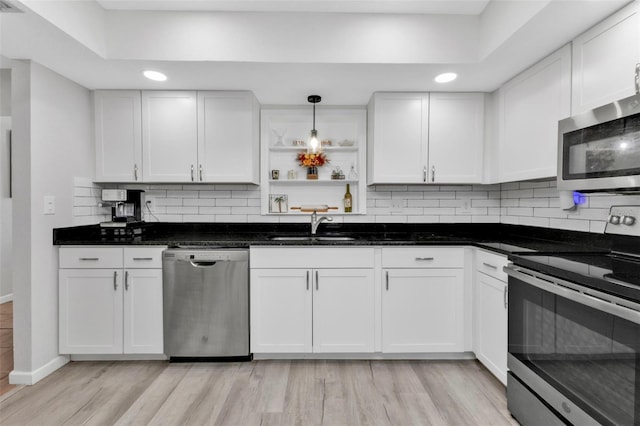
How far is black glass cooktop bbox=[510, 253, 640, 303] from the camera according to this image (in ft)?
3.89

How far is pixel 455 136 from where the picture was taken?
2.81 metres

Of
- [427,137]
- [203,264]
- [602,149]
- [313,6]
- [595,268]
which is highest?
[313,6]

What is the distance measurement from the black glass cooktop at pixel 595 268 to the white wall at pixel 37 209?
307cm

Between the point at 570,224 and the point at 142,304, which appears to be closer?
the point at 570,224

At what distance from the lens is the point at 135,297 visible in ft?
8.05

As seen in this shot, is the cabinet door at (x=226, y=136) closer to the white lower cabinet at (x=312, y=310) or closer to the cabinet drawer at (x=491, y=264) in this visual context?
the white lower cabinet at (x=312, y=310)

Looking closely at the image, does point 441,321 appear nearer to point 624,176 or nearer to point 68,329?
point 624,176

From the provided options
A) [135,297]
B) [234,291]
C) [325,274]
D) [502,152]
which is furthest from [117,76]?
[502,152]

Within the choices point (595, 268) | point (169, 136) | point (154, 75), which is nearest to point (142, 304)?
point (169, 136)

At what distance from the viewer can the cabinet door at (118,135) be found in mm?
2793

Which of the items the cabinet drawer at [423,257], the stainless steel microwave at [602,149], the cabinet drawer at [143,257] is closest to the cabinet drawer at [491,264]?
the cabinet drawer at [423,257]

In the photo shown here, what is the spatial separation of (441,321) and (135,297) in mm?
2307

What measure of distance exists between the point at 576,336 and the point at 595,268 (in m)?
0.31

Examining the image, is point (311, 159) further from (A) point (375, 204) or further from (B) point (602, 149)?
(B) point (602, 149)
